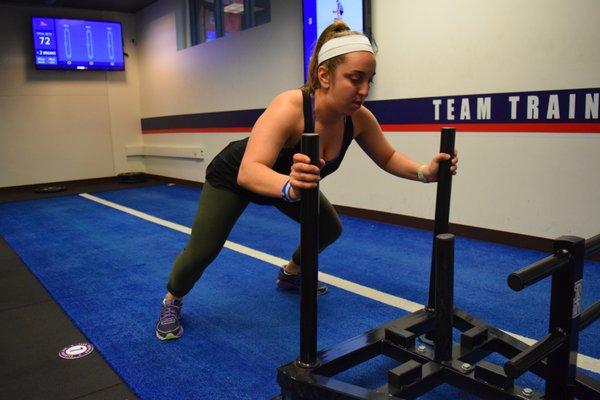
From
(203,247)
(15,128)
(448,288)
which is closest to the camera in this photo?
(448,288)

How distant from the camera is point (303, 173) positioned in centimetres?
128

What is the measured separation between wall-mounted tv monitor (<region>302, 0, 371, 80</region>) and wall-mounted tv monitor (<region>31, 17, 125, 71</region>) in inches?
165

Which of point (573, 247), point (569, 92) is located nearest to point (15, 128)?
point (569, 92)

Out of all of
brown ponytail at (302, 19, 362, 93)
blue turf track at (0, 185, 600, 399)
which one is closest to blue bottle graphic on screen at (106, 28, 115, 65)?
blue turf track at (0, 185, 600, 399)

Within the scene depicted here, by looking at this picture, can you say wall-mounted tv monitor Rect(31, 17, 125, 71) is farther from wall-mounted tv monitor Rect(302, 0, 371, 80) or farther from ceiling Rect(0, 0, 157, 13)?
wall-mounted tv monitor Rect(302, 0, 371, 80)

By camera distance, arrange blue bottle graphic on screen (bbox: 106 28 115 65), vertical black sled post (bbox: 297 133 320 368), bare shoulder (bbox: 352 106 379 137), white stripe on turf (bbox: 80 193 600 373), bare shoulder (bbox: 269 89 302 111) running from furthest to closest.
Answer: blue bottle graphic on screen (bbox: 106 28 115 65) → bare shoulder (bbox: 352 106 379 137) → white stripe on turf (bbox: 80 193 600 373) → bare shoulder (bbox: 269 89 302 111) → vertical black sled post (bbox: 297 133 320 368)

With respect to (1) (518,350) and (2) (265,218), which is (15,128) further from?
(1) (518,350)

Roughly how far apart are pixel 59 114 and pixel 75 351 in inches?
251

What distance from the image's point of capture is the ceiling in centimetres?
690

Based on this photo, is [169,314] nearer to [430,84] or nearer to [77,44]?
[430,84]

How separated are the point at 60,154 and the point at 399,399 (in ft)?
24.3

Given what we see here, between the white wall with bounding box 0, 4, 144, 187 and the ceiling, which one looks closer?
the ceiling

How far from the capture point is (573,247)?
48.0 inches

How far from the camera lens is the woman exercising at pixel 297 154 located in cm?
152
